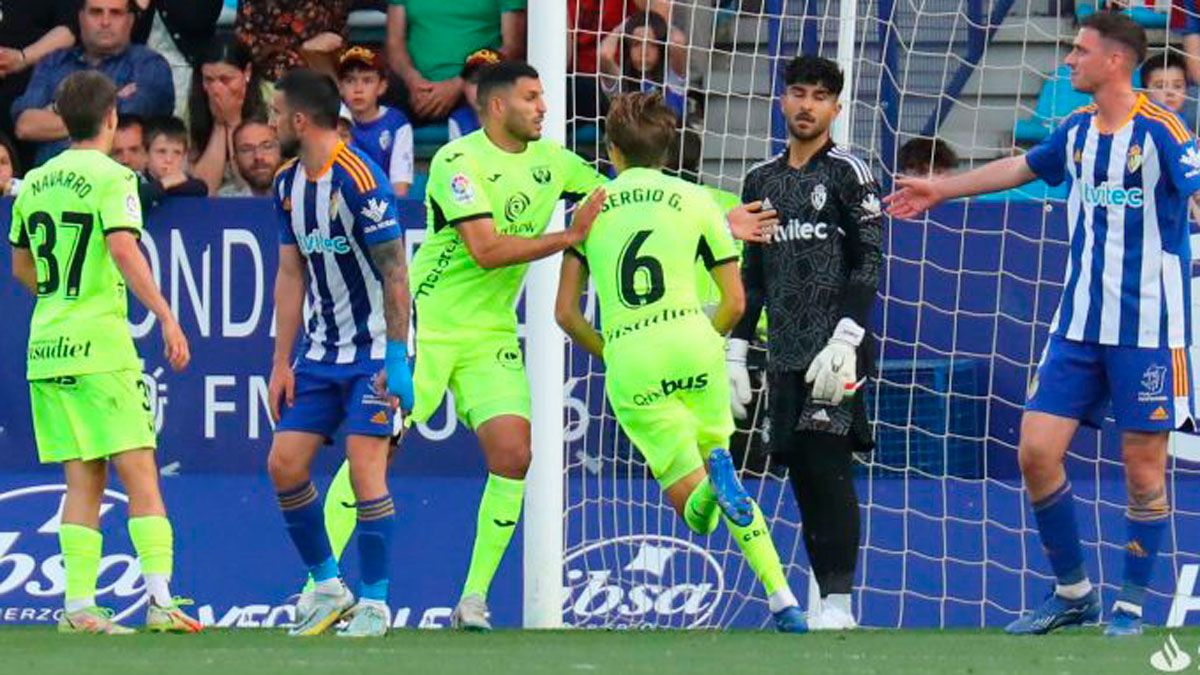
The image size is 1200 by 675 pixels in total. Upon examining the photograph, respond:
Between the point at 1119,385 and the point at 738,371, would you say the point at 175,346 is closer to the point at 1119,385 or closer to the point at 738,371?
the point at 738,371

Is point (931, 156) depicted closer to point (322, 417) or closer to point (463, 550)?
point (463, 550)

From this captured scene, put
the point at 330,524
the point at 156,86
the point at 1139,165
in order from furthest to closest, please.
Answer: the point at 156,86 < the point at 330,524 < the point at 1139,165

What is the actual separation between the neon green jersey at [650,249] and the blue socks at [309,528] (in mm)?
1188

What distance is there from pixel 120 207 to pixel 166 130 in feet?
10.9

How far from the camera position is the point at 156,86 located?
1281 cm

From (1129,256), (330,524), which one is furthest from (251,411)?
(1129,256)

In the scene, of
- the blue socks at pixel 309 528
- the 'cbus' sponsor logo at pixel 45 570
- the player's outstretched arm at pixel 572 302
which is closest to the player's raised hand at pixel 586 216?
the player's outstretched arm at pixel 572 302

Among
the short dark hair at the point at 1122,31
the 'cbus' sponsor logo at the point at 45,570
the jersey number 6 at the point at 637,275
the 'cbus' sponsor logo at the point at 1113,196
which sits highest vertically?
the short dark hair at the point at 1122,31

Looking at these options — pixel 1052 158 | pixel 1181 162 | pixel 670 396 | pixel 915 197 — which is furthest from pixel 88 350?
pixel 1181 162

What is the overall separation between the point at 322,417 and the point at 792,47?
3614 mm

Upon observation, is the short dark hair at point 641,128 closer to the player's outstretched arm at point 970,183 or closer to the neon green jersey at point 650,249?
the neon green jersey at point 650,249

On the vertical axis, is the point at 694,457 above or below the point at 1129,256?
below

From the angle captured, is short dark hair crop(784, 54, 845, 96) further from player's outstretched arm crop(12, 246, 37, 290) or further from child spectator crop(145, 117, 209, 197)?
child spectator crop(145, 117, 209, 197)

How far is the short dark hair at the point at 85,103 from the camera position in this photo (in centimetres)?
902
